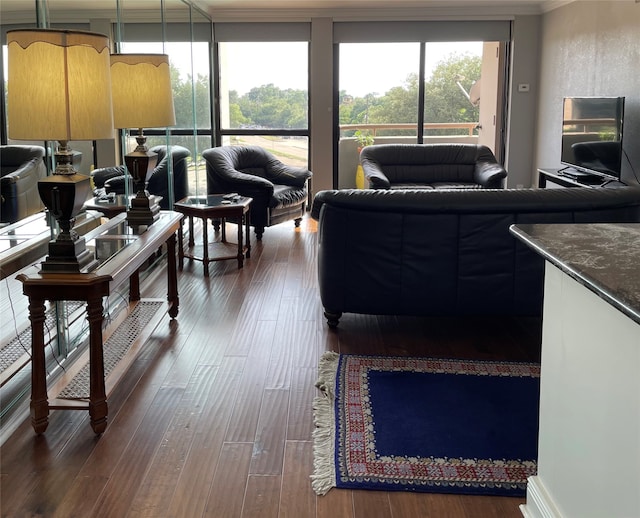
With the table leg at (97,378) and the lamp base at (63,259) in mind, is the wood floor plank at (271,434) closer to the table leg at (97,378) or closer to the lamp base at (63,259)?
the table leg at (97,378)

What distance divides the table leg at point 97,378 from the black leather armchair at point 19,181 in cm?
53

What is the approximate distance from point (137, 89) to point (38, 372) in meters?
1.52

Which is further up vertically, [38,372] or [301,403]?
A: [38,372]

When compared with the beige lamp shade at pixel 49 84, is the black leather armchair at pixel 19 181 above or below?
below

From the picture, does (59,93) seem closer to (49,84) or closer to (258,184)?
(49,84)

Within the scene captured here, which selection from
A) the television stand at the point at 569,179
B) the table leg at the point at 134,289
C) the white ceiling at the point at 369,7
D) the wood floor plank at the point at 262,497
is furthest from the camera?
the white ceiling at the point at 369,7

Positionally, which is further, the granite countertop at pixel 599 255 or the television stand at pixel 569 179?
the television stand at pixel 569 179

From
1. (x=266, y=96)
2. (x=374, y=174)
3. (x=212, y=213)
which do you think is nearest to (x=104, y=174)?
(x=212, y=213)

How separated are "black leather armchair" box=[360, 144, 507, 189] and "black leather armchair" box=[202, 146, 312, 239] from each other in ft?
2.96

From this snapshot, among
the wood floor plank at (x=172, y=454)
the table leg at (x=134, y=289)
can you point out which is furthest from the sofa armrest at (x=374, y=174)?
the wood floor plank at (x=172, y=454)


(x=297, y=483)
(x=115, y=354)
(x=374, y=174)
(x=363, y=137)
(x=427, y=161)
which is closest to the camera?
(x=297, y=483)

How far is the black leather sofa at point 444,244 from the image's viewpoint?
348cm

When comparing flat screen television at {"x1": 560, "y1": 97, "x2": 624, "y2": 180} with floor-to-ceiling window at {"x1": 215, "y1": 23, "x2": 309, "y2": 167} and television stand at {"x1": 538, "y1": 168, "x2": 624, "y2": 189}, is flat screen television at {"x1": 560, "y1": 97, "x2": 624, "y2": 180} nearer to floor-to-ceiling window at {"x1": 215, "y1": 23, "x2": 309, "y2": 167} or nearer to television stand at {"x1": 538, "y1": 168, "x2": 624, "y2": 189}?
television stand at {"x1": 538, "y1": 168, "x2": 624, "y2": 189}

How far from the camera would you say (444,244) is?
3535 mm
